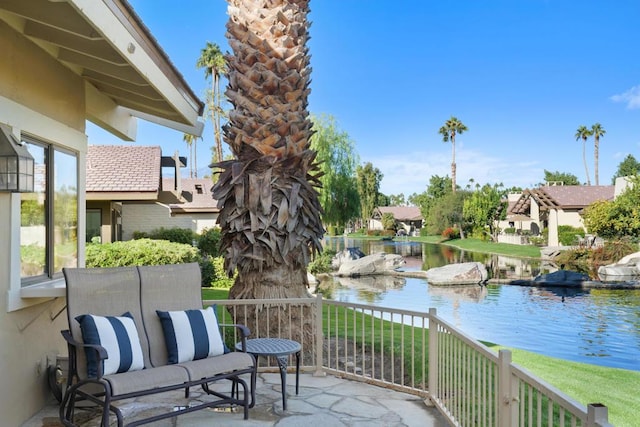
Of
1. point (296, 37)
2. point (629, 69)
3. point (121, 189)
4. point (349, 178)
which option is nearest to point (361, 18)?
point (349, 178)

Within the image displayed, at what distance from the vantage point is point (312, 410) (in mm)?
4695

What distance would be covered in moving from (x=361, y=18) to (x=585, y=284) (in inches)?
929

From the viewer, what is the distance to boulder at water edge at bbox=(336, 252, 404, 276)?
2310 cm

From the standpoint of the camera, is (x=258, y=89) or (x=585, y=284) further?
(x=585, y=284)

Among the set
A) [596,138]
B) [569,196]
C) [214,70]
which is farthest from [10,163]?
[596,138]

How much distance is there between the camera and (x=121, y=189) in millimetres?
13867

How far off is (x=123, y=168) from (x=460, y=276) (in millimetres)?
12604

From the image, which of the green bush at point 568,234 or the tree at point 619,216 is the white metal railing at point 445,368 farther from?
the green bush at point 568,234

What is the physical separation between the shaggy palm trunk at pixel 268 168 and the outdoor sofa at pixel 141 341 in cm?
140

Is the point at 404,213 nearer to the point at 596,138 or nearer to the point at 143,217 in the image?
the point at 596,138

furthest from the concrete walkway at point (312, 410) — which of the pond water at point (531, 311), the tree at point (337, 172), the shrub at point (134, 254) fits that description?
the tree at point (337, 172)

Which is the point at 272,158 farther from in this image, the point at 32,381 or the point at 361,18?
the point at 361,18

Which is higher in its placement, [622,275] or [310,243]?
[310,243]

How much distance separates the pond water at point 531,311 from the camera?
10734 mm
